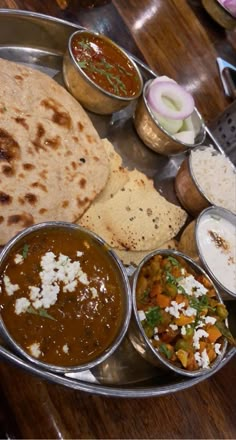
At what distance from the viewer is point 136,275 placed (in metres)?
2.32

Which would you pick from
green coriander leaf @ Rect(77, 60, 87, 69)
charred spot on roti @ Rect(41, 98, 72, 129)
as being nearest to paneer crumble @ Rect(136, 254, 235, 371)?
charred spot on roti @ Rect(41, 98, 72, 129)

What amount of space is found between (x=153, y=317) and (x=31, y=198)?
0.87 meters

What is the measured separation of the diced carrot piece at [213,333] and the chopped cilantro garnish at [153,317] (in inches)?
12.6

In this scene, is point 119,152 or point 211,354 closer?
point 211,354

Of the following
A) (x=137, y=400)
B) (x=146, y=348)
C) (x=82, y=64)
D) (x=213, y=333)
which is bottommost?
(x=137, y=400)

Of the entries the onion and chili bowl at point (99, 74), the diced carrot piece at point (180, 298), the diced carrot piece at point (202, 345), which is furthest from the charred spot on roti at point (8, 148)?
the diced carrot piece at point (202, 345)

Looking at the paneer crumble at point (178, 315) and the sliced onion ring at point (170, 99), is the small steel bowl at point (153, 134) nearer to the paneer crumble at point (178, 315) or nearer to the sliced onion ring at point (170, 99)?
the sliced onion ring at point (170, 99)

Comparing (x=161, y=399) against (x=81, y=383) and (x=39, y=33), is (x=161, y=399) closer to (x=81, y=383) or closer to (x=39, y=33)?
(x=81, y=383)

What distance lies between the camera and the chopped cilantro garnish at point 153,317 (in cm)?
223

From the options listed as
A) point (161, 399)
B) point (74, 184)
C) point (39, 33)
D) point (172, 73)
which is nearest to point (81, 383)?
point (161, 399)

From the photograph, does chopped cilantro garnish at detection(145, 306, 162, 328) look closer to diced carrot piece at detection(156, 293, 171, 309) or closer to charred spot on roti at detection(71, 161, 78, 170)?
diced carrot piece at detection(156, 293, 171, 309)

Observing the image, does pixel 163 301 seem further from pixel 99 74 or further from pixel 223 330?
pixel 99 74

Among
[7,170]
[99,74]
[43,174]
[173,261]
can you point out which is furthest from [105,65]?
[173,261]

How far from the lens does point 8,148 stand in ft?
7.70
